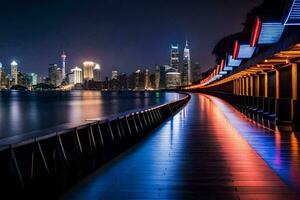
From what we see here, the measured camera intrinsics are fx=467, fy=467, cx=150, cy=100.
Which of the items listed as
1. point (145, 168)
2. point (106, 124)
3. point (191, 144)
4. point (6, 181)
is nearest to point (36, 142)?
point (6, 181)

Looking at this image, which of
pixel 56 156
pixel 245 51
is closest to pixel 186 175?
pixel 56 156

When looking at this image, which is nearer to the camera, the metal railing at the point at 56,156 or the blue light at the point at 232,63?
the metal railing at the point at 56,156

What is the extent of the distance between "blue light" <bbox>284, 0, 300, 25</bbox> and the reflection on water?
4310 millimetres

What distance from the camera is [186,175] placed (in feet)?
28.7

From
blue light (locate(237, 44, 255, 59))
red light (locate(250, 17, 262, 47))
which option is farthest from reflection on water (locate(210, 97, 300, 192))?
blue light (locate(237, 44, 255, 59))

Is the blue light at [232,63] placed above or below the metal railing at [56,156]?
above

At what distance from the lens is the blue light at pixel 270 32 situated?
87.2 feet

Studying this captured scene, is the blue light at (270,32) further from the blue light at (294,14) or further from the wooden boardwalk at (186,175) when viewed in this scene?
the wooden boardwalk at (186,175)

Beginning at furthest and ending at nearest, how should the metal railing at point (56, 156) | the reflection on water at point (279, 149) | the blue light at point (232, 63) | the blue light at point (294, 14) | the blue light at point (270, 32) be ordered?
1. the blue light at point (232, 63)
2. the blue light at point (270, 32)
3. the blue light at point (294, 14)
4. the reflection on water at point (279, 149)
5. the metal railing at point (56, 156)

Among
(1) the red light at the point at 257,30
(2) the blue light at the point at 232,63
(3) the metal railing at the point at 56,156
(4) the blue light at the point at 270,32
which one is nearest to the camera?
(3) the metal railing at the point at 56,156

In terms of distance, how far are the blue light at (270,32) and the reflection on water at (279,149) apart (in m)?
9.88

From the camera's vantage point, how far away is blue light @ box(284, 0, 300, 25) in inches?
678

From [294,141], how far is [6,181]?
33.0 ft

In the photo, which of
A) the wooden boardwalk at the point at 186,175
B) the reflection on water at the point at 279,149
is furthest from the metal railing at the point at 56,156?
the reflection on water at the point at 279,149
